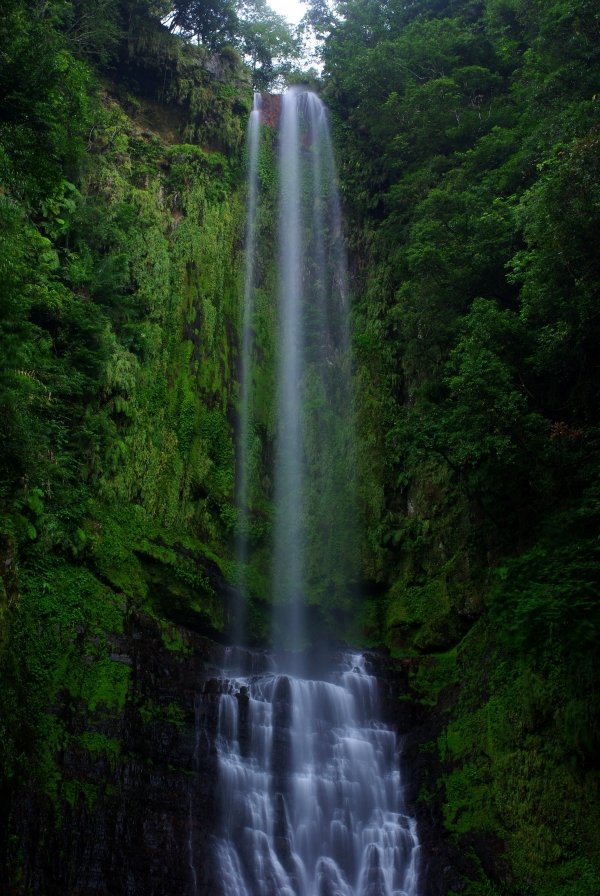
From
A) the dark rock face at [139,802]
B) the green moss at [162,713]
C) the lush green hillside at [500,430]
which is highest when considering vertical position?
the lush green hillside at [500,430]

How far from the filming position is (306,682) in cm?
1177

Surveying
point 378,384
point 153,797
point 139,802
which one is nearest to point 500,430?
point 153,797

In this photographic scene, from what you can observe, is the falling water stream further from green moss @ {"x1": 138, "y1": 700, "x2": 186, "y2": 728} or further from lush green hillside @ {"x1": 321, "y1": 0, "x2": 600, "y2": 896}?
lush green hillside @ {"x1": 321, "y1": 0, "x2": 600, "y2": 896}

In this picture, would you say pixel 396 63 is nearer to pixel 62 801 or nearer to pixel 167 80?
pixel 167 80

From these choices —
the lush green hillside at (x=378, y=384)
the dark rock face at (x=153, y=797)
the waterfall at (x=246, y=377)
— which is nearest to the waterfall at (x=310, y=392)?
the lush green hillside at (x=378, y=384)

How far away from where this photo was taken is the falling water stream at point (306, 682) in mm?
9453

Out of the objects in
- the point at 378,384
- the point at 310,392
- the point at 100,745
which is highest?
the point at 310,392

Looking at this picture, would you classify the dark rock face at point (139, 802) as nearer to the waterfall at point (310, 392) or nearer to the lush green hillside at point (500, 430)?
the lush green hillside at point (500, 430)

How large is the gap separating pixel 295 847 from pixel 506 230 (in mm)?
10749

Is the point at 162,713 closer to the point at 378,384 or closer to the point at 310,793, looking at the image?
the point at 310,793

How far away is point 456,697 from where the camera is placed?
1111 cm

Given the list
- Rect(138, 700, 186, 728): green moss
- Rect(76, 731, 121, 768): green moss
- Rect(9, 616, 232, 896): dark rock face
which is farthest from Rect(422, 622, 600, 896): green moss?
Rect(76, 731, 121, 768): green moss

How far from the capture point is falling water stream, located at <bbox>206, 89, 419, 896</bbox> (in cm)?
945

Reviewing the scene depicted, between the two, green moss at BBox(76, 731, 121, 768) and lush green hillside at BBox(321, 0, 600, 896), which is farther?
green moss at BBox(76, 731, 121, 768)
